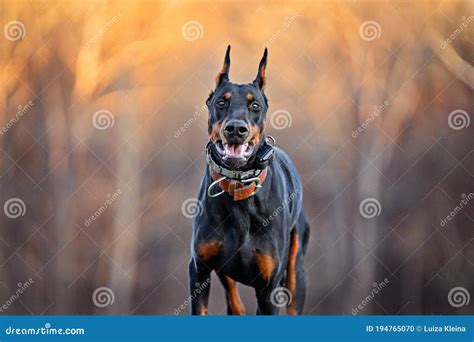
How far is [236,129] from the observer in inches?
205

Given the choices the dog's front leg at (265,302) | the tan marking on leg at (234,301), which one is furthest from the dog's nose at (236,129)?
the tan marking on leg at (234,301)

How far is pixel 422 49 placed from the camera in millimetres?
6844

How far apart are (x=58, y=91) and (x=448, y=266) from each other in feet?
11.1

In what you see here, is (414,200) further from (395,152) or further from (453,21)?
(453,21)

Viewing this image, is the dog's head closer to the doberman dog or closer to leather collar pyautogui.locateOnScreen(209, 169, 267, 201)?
the doberman dog

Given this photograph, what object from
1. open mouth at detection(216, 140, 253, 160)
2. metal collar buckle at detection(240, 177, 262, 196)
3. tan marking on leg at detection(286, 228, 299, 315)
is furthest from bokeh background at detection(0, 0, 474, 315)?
open mouth at detection(216, 140, 253, 160)

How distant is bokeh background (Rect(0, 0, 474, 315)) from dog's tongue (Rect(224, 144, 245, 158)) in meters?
1.54

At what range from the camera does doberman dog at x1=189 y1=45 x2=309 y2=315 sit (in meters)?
5.37

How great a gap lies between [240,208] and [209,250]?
1.10ft

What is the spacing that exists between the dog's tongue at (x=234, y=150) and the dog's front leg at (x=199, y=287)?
0.74 meters

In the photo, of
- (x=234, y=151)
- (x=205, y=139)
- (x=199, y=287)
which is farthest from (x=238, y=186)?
(x=205, y=139)

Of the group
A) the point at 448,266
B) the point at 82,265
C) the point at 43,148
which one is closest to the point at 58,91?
the point at 43,148

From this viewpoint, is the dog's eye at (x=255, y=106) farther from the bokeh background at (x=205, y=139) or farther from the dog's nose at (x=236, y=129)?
the bokeh background at (x=205, y=139)

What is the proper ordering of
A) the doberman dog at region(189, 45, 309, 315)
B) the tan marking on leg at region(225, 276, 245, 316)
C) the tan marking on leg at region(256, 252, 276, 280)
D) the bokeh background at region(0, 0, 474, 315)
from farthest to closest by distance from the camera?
the bokeh background at region(0, 0, 474, 315), the tan marking on leg at region(225, 276, 245, 316), the tan marking on leg at region(256, 252, 276, 280), the doberman dog at region(189, 45, 309, 315)
